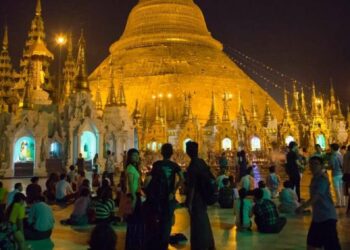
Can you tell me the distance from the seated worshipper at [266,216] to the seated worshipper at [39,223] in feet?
12.4

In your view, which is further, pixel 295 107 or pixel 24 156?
pixel 295 107

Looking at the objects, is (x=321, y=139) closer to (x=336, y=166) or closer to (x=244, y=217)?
(x=336, y=166)

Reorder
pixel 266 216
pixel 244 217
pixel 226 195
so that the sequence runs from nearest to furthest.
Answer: pixel 266 216 → pixel 244 217 → pixel 226 195

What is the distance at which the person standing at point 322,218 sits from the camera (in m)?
4.75

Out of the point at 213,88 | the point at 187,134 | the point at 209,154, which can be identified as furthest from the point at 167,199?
the point at 213,88

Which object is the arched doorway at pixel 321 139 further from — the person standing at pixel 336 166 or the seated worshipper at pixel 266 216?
the seated worshipper at pixel 266 216

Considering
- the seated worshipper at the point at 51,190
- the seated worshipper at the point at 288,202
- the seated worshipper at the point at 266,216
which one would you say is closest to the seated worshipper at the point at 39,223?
the seated worshipper at the point at 266,216

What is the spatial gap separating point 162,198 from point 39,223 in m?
2.96

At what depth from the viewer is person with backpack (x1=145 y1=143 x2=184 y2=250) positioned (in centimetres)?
507

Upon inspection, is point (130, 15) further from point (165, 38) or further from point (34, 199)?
point (34, 199)

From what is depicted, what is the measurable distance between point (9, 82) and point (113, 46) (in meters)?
13.0

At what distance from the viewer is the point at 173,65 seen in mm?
39375

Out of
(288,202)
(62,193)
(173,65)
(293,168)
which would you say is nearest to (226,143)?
(173,65)

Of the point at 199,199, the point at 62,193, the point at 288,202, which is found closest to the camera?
the point at 199,199
